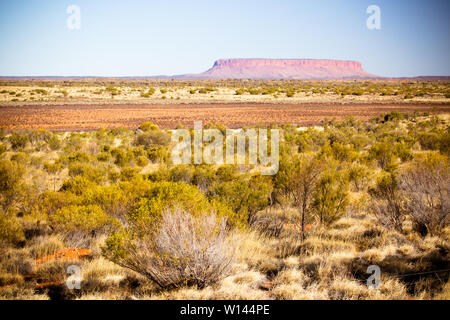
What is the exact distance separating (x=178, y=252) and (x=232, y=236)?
1.52m

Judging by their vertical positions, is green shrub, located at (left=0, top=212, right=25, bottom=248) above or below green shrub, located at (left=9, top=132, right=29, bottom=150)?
below

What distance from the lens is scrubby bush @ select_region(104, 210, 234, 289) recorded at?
154 inches

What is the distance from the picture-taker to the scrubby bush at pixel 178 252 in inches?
154

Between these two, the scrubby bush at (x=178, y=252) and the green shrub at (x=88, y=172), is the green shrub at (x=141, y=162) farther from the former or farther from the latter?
the scrubby bush at (x=178, y=252)

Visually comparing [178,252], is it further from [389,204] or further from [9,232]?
[389,204]

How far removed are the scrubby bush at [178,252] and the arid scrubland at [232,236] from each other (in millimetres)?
16

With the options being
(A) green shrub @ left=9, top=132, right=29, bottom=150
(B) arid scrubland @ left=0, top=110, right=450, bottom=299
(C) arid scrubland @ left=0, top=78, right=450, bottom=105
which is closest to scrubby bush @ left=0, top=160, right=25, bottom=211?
(B) arid scrubland @ left=0, top=110, right=450, bottom=299

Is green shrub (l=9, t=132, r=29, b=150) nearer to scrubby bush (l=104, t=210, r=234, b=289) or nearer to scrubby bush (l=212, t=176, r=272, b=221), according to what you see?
scrubby bush (l=212, t=176, r=272, b=221)

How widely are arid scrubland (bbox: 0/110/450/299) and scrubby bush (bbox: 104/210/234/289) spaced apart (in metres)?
0.02

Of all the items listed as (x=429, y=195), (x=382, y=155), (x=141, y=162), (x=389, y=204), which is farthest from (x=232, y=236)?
(x=382, y=155)

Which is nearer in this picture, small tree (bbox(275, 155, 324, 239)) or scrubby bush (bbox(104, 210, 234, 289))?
scrubby bush (bbox(104, 210, 234, 289))

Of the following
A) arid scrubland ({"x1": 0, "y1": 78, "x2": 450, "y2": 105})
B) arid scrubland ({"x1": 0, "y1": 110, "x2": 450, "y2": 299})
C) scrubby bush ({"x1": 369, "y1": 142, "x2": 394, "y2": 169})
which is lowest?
arid scrubland ({"x1": 0, "y1": 110, "x2": 450, "y2": 299})

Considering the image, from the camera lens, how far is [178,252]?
12.9 feet
